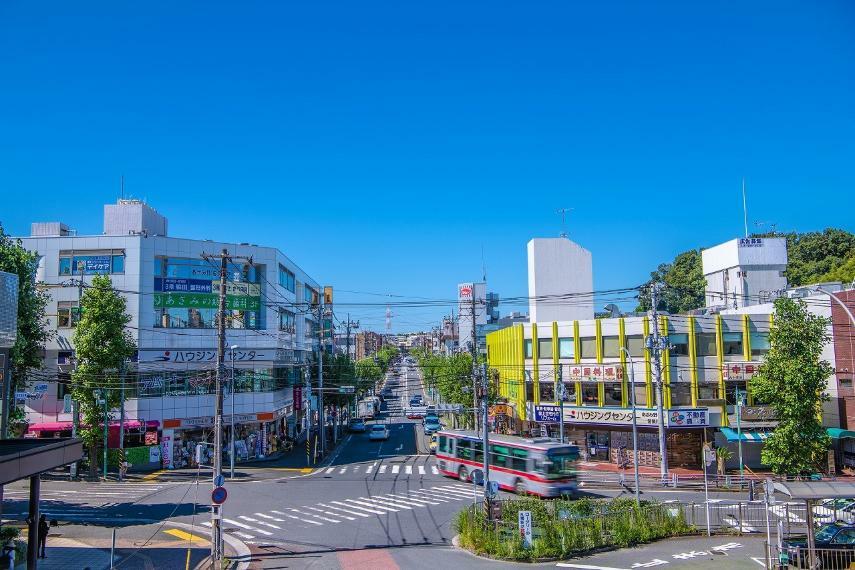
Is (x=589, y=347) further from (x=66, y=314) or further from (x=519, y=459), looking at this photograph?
(x=66, y=314)

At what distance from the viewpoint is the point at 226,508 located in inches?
1272

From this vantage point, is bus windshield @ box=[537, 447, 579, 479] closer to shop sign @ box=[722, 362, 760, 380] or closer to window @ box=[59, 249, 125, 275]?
shop sign @ box=[722, 362, 760, 380]

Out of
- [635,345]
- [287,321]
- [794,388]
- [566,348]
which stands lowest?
[794,388]

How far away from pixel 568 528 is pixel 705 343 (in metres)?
28.8

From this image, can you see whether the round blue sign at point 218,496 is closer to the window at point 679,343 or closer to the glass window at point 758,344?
the window at point 679,343

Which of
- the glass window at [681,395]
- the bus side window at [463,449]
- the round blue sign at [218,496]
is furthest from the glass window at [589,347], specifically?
the round blue sign at [218,496]

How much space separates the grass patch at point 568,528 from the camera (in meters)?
23.0

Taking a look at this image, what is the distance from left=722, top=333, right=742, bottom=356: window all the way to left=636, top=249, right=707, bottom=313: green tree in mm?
47389

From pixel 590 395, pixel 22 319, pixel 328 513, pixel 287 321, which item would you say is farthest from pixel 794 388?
pixel 22 319

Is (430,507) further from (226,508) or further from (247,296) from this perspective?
(247,296)

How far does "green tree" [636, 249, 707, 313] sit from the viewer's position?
3845 inches

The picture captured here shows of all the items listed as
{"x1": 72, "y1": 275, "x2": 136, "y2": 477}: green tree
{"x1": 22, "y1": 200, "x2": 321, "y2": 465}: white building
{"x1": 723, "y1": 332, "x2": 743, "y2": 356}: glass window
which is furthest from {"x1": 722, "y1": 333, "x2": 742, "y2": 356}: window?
{"x1": 72, "y1": 275, "x2": 136, "y2": 477}: green tree

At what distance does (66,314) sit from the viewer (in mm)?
49000

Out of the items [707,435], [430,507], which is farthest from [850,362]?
[430,507]
